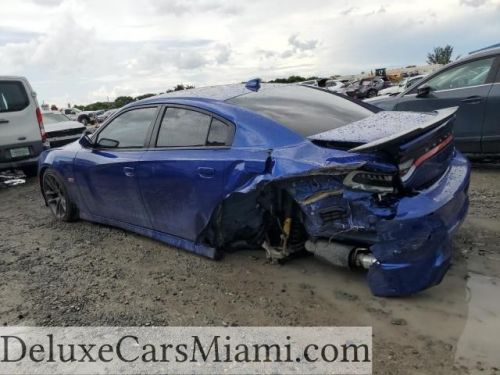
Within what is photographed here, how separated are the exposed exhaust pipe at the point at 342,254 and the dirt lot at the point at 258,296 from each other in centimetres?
23

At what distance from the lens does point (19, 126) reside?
820 cm

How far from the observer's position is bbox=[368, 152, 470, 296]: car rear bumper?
2.73 metres

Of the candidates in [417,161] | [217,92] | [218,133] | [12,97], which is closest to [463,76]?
[217,92]

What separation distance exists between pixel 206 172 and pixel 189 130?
0.49m

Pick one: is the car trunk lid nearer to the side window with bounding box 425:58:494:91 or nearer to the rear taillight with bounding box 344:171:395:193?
the rear taillight with bounding box 344:171:395:193

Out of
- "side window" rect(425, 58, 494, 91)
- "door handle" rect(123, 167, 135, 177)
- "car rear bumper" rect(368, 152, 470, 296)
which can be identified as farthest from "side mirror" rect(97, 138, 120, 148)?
"side window" rect(425, 58, 494, 91)

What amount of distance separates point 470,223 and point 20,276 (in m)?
4.12

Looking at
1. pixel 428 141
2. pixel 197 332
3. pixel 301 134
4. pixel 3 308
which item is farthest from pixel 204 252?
pixel 428 141

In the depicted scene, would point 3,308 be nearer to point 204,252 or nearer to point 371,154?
point 204,252

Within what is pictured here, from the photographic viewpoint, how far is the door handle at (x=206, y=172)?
3459 millimetres

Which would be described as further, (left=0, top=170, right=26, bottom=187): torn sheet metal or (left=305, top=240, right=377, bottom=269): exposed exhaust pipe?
(left=0, top=170, right=26, bottom=187): torn sheet metal

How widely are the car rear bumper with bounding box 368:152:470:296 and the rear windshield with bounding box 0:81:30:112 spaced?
761 cm

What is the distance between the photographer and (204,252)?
3.82 meters

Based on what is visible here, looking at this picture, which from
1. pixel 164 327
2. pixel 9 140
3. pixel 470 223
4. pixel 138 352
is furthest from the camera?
pixel 9 140
